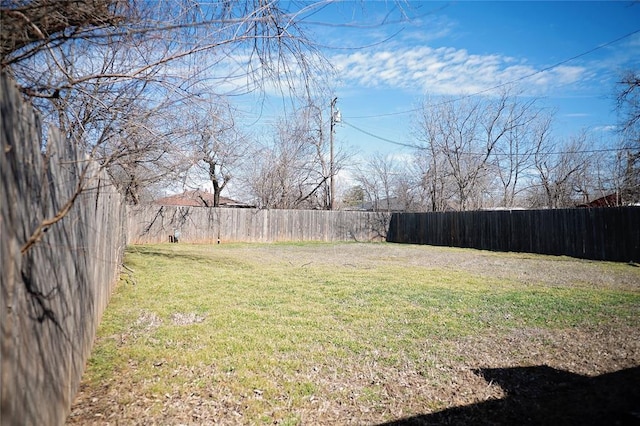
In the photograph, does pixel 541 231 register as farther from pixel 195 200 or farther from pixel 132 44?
pixel 195 200

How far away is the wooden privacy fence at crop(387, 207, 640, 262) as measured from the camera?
11.3 meters

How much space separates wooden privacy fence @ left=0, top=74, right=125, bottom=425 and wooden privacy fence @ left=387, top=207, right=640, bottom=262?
13942 millimetres

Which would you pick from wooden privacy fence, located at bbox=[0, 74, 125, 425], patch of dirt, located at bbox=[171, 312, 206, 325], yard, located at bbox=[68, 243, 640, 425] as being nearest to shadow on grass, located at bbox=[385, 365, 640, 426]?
yard, located at bbox=[68, 243, 640, 425]

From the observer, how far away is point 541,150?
2531 centimetres

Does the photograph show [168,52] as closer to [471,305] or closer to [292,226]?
[471,305]

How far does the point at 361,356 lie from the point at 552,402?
145 centimetres

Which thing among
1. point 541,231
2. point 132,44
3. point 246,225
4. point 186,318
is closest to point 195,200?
point 246,225

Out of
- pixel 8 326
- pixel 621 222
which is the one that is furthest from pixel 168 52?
pixel 621 222

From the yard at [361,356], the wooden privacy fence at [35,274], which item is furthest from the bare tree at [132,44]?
the yard at [361,356]

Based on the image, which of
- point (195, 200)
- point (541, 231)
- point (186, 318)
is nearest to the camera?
point (186, 318)

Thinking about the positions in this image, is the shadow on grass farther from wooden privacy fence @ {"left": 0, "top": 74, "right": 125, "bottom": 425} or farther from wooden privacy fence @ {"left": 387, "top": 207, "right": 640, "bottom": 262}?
wooden privacy fence @ {"left": 387, "top": 207, "right": 640, "bottom": 262}

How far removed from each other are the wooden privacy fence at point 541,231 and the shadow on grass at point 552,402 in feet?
35.2

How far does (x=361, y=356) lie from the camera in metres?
3.30

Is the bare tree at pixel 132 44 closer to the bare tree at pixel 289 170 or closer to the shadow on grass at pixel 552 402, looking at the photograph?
the shadow on grass at pixel 552 402
